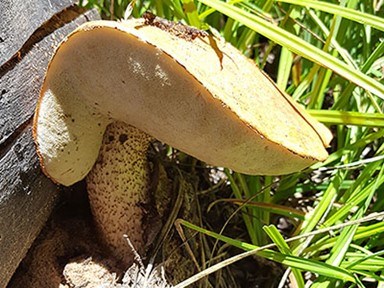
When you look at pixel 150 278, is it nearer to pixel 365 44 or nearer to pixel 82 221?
pixel 82 221

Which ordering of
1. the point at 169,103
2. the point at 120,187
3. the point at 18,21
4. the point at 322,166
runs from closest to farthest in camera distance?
1. the point at 169,103
2. the point at 18,21
3. the point at 120,187
4. the point at 322,166

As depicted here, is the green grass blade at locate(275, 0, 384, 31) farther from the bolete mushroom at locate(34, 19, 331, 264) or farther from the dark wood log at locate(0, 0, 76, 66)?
the dark wood log at locate(0, 0, 76, 66)

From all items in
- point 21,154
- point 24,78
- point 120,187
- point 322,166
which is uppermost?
point 24,78

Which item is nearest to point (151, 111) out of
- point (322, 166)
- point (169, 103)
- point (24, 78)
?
point (169, 103)

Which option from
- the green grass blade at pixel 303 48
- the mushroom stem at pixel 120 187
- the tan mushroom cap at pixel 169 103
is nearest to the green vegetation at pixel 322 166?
the green grass blade at pixel 303 48

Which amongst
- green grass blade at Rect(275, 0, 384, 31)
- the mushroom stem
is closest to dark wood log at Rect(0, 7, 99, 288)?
the mushroom stem

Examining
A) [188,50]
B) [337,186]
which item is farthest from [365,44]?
[188,50]

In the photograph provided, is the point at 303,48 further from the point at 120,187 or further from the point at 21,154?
the point at 21,154
